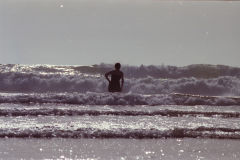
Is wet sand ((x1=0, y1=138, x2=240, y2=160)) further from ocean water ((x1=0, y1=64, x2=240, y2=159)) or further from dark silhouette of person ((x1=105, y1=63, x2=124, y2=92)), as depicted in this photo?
dark silhouette of person ((x1=105, y1=63, x2=124, y2=92))

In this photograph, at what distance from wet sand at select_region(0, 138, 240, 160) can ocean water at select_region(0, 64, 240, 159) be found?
82mm

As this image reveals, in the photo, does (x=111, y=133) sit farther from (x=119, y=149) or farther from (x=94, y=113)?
(x=94, y=113)

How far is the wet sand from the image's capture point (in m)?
8.74

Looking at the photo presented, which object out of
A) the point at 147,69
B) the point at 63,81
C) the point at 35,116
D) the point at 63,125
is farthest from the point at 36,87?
the point at 63,125

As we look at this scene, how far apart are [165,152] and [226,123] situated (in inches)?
157

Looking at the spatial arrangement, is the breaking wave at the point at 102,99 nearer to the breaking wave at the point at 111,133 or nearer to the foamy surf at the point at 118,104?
the foamy surf at the point at 118,104

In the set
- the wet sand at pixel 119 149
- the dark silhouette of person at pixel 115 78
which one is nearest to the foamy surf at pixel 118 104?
the dark silhouette of person at pixel 115 78

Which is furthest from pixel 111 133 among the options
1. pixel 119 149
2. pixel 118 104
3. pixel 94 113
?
pixel 118 104

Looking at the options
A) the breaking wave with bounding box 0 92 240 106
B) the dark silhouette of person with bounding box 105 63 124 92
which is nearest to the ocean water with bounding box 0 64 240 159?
the breaking wave with bounding box 0 92 240 106

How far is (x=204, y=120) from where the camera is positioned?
1327 cm

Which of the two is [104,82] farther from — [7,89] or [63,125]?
[63,125]

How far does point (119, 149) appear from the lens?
9.29m

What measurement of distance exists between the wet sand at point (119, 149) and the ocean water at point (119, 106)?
0.08 metres

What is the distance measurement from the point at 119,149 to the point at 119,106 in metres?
7.22
